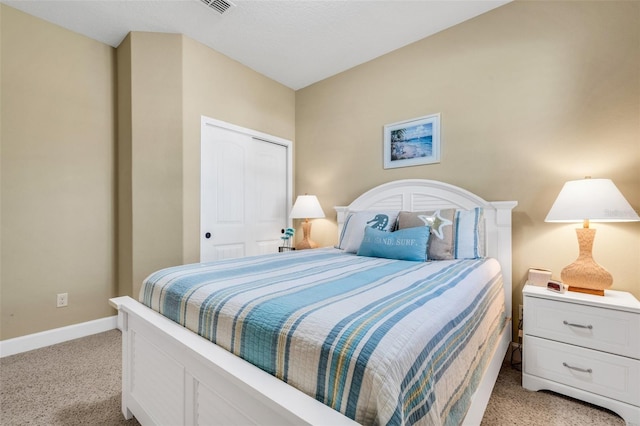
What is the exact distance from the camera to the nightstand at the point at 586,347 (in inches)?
56.6

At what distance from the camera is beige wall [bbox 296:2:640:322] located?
1.82m

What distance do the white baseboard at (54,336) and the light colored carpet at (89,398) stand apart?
0.26 ft

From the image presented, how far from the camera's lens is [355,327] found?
0.77 m

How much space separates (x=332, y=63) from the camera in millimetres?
3100

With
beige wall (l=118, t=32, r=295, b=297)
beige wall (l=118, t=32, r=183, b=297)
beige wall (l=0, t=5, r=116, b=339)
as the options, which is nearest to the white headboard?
beige wall (l=118, t=32, r=295, b=297)

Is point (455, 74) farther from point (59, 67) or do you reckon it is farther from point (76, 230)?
point (76, 230)

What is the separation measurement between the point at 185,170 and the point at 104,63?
4.21ft

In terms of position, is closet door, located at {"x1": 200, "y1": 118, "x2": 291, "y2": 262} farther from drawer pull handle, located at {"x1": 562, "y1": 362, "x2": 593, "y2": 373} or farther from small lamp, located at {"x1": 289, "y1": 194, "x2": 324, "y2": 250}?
drawer pull handle, located at {"x1": 562, "y1": 362, "x2": 593, "y2": 373}

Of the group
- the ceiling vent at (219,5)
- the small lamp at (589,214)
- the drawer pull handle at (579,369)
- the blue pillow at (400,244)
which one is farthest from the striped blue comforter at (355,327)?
the ceiling vent at (219,5)

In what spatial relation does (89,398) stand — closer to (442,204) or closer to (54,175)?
(54,175)

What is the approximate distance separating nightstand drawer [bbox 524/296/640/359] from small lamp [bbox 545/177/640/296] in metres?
0.19

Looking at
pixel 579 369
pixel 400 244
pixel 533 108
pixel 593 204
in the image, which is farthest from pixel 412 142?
pixel 579 369

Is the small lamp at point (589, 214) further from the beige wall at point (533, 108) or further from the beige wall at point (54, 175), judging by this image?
the beige wall at point (54, 175)

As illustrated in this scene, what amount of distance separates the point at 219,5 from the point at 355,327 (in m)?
2.63
